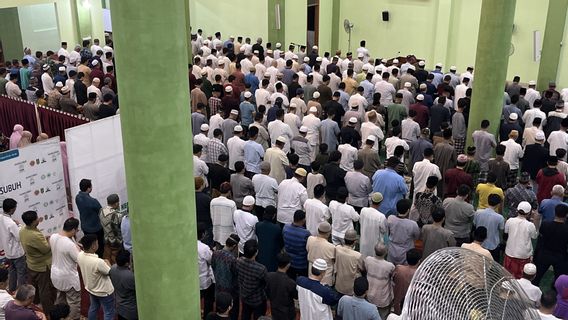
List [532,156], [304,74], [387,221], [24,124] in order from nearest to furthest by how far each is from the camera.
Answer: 1. [387,221]
2. [532,156]
3. [24,124]
4. [304,74]

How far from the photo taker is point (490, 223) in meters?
7.25

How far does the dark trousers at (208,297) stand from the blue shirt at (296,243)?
0.96 metres

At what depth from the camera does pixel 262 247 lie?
7195 mm

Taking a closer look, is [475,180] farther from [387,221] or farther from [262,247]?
[262,247]

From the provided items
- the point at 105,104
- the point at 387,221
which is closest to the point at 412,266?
the point at 387,221

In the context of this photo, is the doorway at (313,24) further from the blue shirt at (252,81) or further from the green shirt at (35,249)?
the green shirt at (35,249)

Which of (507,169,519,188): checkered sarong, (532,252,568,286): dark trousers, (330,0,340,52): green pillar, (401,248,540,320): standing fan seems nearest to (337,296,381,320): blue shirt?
(401,248,540,320): standing fan

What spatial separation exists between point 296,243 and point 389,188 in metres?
1.72

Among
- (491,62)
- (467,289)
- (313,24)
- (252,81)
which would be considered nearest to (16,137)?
(252,81)

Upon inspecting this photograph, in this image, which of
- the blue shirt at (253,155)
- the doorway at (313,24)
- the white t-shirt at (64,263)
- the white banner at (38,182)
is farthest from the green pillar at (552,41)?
the white t-shirt at (64,263)

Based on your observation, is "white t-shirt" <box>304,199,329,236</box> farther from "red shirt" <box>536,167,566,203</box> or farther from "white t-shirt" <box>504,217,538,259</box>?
"red shirt" <box>536,167,566,203</box>

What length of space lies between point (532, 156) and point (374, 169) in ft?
8.17

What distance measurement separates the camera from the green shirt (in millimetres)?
6953

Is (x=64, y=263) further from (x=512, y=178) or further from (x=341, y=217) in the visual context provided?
(x=512, y=178)
